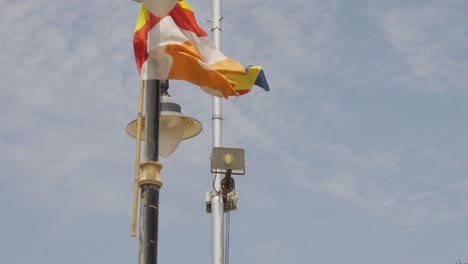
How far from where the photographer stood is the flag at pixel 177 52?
845 centimetres

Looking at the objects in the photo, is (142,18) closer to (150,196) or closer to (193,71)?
(193,71)

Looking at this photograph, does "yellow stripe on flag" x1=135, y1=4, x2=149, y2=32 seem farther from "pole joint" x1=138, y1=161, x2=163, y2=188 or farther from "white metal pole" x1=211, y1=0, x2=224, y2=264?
"white metal pole" x1=211, y1=0, x2=224, y2=264

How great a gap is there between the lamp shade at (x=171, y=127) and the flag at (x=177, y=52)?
0.56 meters

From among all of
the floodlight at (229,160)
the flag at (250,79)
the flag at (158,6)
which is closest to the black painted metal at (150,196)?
the flag at (158,6)

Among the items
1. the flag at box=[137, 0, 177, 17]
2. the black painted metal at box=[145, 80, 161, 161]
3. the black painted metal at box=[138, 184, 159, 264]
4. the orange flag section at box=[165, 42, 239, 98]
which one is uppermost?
the flag at box=[137, 0, 177, 17]

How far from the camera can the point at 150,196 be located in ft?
25.3

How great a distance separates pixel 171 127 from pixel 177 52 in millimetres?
1246

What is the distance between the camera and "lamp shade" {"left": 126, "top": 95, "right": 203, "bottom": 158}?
9188 mm

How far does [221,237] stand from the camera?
43.1ft

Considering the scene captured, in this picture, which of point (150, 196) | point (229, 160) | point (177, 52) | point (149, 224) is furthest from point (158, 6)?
point (229, 160)

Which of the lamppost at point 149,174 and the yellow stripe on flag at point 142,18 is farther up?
the yellow stripe on flag at point 142,18

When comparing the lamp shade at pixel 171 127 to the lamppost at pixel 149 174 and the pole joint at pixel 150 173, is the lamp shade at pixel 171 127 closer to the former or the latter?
the lamppost at pixel 149 174

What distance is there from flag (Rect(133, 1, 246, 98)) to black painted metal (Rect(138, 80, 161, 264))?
253 mm

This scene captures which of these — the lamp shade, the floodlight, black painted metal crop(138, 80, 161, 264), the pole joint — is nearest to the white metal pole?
the floodlight
